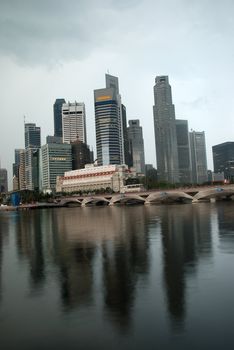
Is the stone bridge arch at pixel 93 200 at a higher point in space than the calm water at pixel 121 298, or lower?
higher

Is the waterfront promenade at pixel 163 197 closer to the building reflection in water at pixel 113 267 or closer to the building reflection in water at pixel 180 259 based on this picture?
the building reflection in water at pixel 180 259

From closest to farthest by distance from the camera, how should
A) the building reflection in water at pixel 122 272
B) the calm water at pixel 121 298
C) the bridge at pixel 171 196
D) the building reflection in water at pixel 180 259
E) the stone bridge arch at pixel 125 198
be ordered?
the calm water at pixel 121 298, the building reflection in water at pixel 122 272, the building reflection in water at pixel 180 259, the bridge at pixel 171 196, the stone bridge arch at pixel 125 198

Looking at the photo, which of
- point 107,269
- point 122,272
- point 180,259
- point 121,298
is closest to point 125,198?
point 180,259

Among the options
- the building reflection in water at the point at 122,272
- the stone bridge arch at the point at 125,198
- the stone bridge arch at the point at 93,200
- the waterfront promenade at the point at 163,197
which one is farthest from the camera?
the stone bridge arch at the point at 93,200

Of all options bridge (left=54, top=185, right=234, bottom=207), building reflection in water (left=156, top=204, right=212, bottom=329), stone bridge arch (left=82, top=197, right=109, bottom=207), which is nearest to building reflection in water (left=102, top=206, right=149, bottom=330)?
building reflection in water (left=156, top=204, right=212, bottom=329)

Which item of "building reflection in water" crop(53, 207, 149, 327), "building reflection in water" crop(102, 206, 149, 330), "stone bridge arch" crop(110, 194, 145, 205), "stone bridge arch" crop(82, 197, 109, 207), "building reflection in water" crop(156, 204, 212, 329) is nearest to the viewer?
"building reflection in water" crop(102, 206, 149, 330)

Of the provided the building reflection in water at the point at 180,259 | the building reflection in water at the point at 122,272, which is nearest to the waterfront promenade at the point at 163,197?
the building reflection in water at the point at 180,259

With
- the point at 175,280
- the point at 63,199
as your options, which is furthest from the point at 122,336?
the point at 63,199

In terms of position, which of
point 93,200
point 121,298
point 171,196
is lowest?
point 121,298

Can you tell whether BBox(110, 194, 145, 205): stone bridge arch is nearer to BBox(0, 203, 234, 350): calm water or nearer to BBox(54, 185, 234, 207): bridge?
BBox(54, 185, 234, 207): bridge

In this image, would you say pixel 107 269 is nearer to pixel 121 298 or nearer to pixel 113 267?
pixel 113 267

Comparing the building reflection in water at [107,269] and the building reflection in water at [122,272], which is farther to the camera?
the building reflection in water at [107,269]

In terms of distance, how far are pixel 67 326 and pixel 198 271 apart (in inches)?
402

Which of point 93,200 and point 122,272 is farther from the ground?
point 93,200
